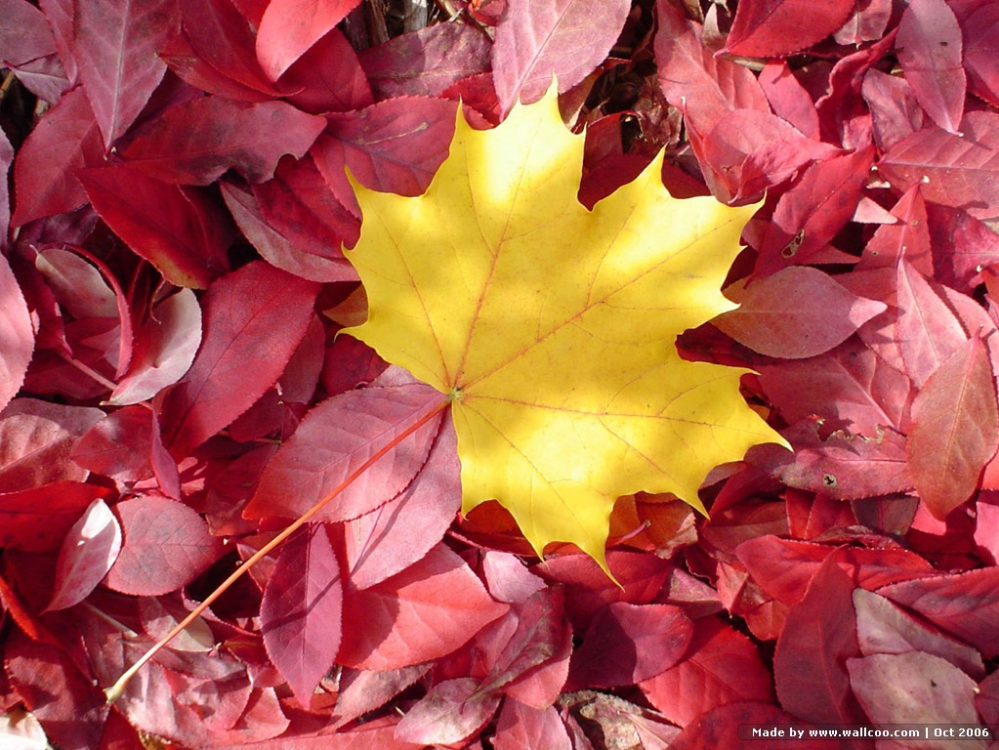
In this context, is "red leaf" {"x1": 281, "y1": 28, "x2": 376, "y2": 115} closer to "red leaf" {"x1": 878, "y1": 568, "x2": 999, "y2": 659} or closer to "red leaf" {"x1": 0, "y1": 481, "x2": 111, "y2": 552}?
"red leaf" {"x1": 0, "y1": 481, "x2": 111, "y2": 552}

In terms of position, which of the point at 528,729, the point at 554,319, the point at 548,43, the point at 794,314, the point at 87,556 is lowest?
the point at 528,729

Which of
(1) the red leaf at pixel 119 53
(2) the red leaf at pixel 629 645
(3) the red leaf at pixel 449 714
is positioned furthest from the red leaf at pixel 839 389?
(1) the red leaf at pixel 119 53

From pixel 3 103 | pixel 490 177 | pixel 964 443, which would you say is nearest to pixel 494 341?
pixel 490 177

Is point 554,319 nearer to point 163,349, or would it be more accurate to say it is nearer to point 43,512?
point 163,349

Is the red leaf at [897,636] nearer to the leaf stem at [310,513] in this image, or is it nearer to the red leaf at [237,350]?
the leaf stem at [310,513]

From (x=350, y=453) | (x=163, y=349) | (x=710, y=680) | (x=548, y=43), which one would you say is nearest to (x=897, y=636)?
(x=710, y=680)

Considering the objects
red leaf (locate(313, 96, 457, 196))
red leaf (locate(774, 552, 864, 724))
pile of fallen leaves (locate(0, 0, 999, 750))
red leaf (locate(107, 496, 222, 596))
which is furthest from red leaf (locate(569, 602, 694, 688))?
red leaf (locate(313, 96, 457, 196))

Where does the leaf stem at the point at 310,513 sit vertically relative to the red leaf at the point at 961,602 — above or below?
above
